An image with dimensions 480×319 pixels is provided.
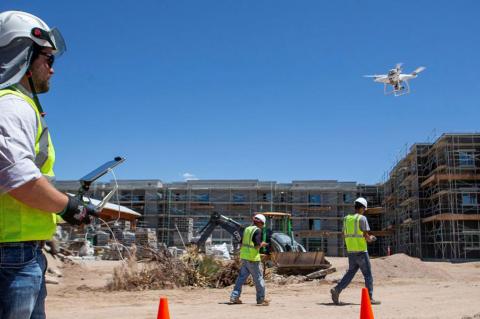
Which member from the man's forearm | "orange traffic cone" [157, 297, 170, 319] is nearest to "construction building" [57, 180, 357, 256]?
"orange traffic cone" [157, 297, 170, 319]

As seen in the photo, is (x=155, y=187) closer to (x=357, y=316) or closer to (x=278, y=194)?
(x=278, y=194)

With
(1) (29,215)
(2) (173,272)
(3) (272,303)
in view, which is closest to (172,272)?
(2) (173,272)

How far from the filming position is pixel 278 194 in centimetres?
7000

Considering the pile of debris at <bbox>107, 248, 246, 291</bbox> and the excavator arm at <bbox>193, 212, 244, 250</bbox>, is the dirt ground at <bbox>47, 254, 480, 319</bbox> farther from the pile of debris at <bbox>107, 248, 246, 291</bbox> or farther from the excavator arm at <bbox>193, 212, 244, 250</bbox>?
the excavator arm at <bbox>193, 212, 244, 250</bbox>

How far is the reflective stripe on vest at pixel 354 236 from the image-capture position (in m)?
9.48

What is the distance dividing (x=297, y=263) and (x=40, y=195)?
1640 cm

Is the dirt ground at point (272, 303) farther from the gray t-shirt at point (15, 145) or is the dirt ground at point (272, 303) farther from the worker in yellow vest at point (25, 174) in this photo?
the gray t-shirt at point (15, 145)

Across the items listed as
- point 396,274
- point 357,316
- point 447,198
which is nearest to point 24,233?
point 357,316

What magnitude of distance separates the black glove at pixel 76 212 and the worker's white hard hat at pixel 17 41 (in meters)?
0.56

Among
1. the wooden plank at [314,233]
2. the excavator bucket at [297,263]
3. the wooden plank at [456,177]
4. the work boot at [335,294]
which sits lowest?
the work boot at [335,294]

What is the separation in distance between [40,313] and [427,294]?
11.6 meters

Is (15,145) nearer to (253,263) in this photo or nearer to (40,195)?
(40,195)

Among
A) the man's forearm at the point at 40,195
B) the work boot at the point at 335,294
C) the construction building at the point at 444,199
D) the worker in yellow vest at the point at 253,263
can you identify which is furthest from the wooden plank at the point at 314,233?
the man's forearm at the point at 40,195

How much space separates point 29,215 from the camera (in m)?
2.13
